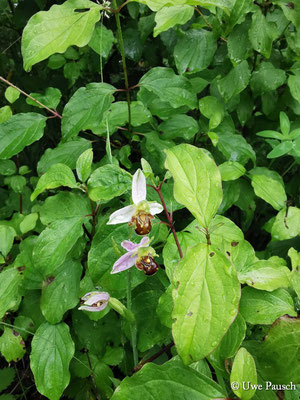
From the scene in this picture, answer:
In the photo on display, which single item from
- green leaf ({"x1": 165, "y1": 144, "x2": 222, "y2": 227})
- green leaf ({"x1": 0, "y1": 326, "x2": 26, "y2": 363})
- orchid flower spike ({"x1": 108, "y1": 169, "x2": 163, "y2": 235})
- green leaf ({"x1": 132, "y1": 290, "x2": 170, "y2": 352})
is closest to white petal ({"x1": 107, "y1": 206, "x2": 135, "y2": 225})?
orchid flower spike ({"x1": 108, "y1": 169, "x2": 163, "y2": 235})

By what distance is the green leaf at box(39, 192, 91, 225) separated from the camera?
102 cm

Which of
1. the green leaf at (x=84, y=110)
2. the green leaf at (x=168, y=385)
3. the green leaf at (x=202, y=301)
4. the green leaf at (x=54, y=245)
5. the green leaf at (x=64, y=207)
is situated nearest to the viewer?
the green leaf at (x=202, y=301)

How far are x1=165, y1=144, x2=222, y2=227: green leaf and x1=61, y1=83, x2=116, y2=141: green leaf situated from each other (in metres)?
0.51

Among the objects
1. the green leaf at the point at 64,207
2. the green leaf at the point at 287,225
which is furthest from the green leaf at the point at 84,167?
the green leaf at the point at 287,225

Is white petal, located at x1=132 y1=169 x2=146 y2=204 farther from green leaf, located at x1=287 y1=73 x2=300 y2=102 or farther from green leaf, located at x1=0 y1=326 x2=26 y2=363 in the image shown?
green leaf, located at x1=287 y1=73 x2=300 y2=102

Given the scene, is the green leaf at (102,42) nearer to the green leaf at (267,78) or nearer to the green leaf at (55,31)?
the green leaf at (55,31)

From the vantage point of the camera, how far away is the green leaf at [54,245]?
90cm

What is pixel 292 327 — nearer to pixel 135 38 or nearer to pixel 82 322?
pixel 82 322

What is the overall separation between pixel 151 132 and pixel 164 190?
1.03ft

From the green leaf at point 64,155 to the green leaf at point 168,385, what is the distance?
0.72 metres

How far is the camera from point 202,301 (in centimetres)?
57

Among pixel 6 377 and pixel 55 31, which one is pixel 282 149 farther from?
pixel 6 377

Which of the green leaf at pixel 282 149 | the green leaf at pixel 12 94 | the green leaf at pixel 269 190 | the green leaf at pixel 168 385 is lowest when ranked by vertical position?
the green leaf at pixel 269 190

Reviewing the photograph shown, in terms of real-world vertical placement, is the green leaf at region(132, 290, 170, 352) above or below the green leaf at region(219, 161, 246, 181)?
below
